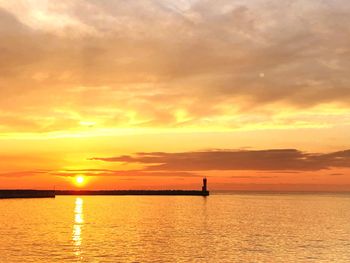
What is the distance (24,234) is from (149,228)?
19.2 meters

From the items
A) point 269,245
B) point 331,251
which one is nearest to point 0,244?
point 269,245

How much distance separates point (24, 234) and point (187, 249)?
2494cm

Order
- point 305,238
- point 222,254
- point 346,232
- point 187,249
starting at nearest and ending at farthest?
point 222,254
point 187,249
point 305,238
point 346,232

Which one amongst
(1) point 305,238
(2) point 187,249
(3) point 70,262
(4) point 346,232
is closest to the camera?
(3) point 70,262

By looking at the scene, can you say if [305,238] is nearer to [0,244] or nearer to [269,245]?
[269,245]

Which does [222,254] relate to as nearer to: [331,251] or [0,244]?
[331,251]

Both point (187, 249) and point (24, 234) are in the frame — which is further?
point (24, 234)

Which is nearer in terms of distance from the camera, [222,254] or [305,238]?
[222,254]

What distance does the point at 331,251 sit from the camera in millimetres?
54656

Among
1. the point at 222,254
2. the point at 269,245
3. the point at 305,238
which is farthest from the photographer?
the point at 305,238

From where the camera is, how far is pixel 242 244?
59.4 metres

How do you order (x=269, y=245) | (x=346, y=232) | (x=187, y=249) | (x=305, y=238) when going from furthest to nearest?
(x=346, y=232), (x=305, y=238), (x=269, y=245), (x=187, y=249)

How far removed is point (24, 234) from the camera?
225ft

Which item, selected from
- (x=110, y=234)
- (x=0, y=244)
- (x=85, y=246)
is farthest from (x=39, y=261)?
(x=110, y=234)
